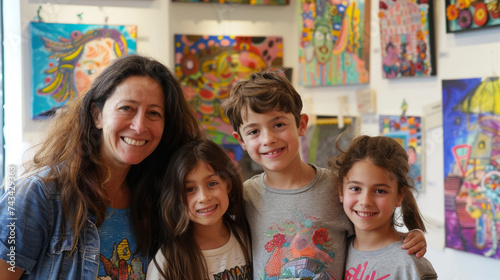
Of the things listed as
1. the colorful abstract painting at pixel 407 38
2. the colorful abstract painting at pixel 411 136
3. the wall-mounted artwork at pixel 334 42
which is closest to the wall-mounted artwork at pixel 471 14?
the colorful abstract painting at pixel 407 38

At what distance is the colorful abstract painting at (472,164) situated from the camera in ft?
8.07

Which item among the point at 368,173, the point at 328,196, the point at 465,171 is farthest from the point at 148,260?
the point at 465,171

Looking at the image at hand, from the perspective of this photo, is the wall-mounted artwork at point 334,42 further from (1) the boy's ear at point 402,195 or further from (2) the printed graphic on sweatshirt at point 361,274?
(2) the printed graphic on sweatshirt at point 361,274

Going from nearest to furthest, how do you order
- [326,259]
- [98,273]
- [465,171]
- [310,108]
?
[98,273]
[326,259]
[465,171]
[310,108]

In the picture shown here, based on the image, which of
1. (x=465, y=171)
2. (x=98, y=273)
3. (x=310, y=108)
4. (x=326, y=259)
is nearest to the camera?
(x=98, y=273)

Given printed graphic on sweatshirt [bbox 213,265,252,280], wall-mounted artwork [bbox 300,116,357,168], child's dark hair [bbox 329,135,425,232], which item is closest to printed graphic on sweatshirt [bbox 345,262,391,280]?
child's dark hair [bbox 329,135,425,232]

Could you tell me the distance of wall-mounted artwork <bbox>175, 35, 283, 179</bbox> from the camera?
15.1 feet

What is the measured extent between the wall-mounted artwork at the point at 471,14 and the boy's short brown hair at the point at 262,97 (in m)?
1.16

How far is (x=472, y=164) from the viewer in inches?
101

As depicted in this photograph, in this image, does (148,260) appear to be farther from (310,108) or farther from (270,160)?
(310,108)

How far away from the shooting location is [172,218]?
1764 millimetres

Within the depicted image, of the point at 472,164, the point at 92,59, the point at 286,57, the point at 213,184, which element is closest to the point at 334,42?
the point at 286,57

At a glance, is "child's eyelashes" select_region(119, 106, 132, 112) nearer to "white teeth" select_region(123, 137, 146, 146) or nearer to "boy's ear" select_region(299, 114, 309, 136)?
"white teeth" select_region(123, 137, 146, 146)

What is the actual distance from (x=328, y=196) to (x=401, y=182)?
0.82 feet
